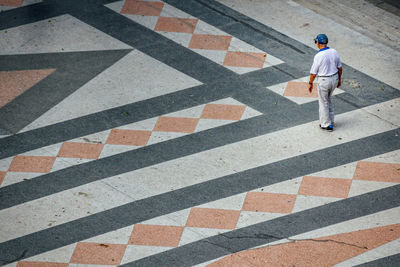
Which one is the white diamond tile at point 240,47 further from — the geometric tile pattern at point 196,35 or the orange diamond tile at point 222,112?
the orange diamond tile at point 222,112

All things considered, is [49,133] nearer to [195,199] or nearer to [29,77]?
[29,77]

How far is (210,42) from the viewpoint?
42.2ft

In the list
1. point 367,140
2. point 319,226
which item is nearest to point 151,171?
point 319,226

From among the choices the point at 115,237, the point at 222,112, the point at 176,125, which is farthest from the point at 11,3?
the point at 115,237

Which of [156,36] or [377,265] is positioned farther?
[156,36]

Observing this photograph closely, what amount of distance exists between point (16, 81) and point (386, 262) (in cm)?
752

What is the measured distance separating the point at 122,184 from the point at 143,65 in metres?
3.41

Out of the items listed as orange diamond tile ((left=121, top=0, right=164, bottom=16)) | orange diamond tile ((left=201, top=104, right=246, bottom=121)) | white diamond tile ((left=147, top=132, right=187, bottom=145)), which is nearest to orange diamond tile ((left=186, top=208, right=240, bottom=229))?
white diamond tile ((left=147, top=132, right=187, bottom=145))

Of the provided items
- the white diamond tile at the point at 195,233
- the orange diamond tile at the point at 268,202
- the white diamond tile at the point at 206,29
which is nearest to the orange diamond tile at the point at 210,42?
the white diamond tile at the point at 206,29

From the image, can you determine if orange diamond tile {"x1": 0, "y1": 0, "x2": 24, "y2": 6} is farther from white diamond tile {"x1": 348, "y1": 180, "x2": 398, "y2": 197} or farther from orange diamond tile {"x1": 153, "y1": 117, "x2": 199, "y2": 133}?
white diamond tile {"x1": 348, "y1": 180, "x2": 398, "y2": 197}

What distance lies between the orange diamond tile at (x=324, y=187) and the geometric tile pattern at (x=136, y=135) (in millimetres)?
1890

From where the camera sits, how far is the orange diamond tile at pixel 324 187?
30.7 ft

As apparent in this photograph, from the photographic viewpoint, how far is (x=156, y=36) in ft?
42.8

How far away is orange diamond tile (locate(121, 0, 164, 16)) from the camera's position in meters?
13.8
